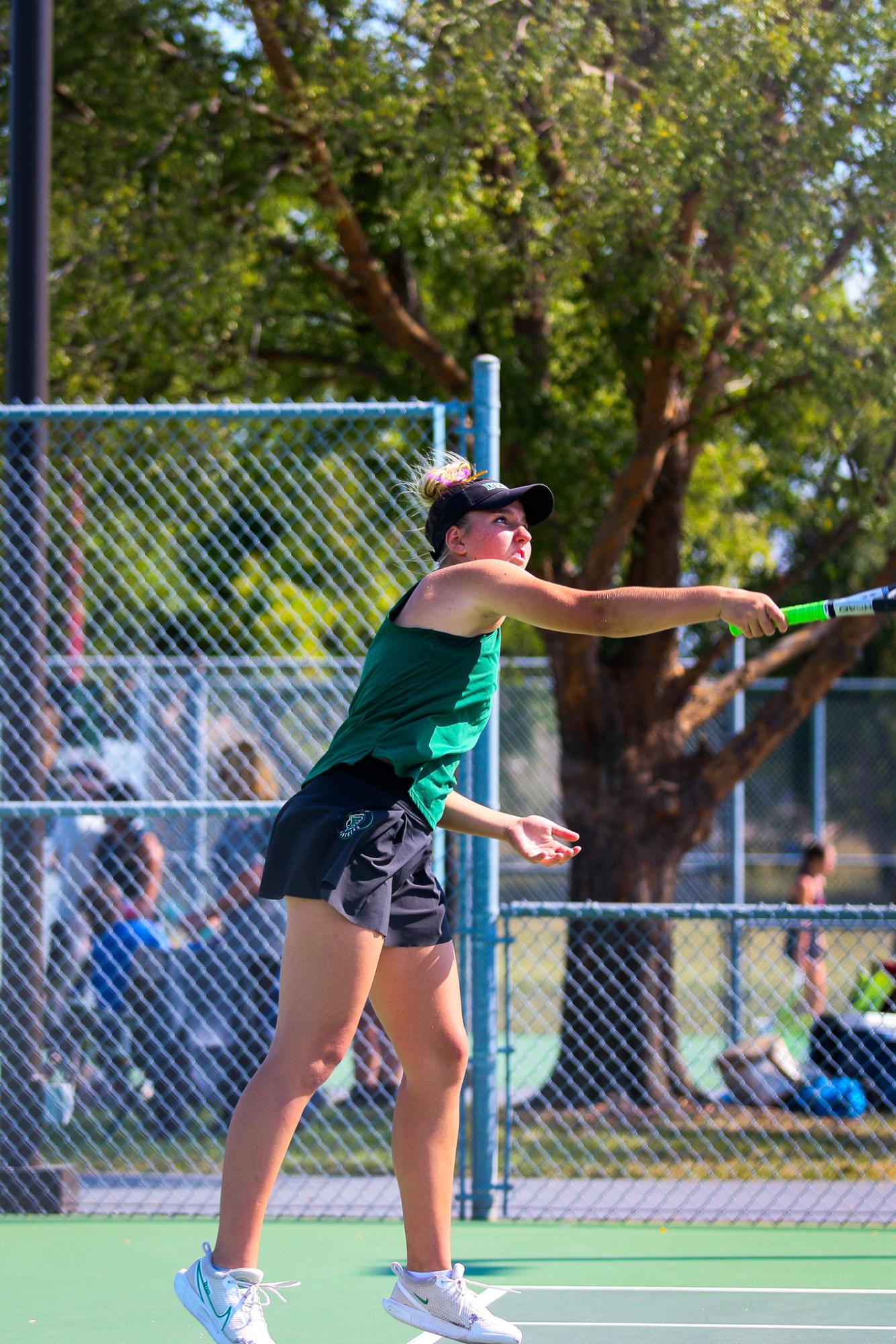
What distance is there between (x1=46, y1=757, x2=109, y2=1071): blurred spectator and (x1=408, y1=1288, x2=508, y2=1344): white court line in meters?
3.12

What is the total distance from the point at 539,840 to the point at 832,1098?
452 cm

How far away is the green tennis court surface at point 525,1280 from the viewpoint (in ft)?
13.9

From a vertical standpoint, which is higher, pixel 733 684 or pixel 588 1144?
pixel 733 684

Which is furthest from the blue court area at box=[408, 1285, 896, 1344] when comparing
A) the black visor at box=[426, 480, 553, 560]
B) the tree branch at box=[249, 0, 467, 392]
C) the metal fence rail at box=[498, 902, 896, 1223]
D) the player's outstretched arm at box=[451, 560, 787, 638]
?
the tree branch at box=[249, 0, 467, 392]

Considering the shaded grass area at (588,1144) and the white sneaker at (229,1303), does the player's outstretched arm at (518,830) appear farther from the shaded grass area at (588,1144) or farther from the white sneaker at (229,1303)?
the shaded grass area at (588,1144)

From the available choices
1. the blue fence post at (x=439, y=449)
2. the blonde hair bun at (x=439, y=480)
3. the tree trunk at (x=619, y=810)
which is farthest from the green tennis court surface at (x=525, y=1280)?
the tree trunk at (x=619, y=810)

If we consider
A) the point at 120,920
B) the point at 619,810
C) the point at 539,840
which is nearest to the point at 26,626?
the point at 120,920

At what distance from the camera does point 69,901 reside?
8625 millimetres

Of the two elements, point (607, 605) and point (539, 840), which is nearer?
point (607, 605)

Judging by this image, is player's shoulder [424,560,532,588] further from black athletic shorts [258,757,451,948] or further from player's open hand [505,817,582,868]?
player's open hand [505,817,582,868]

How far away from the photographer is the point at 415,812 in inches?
144

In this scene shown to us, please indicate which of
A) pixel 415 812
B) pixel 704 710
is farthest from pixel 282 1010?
pixel 704 710

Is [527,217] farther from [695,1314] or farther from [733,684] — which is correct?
[695,1314]

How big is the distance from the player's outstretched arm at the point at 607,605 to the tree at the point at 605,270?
3.96 meters
